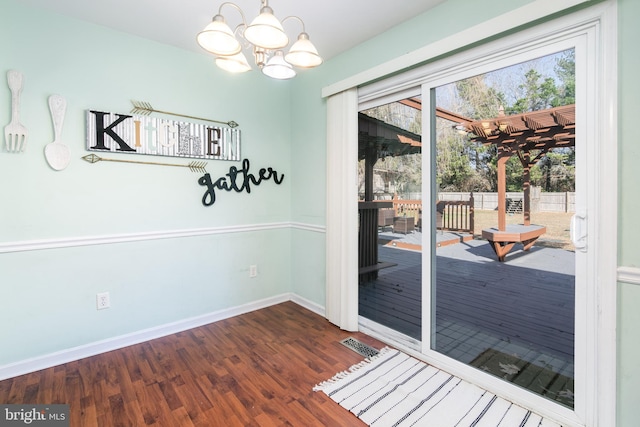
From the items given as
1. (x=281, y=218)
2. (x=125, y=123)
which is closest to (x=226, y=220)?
(x=281, y=218)

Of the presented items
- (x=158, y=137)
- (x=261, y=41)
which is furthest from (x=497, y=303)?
(x=158, y=137)

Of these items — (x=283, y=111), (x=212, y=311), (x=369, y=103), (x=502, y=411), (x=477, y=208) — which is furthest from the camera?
(x=283, y=111)

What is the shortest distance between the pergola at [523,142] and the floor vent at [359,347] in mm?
1163

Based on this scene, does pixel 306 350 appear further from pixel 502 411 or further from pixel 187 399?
pixel 502 411

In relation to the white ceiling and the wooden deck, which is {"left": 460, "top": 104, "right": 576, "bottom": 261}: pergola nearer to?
the wooden deck

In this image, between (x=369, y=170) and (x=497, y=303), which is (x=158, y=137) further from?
(x=497, y=303)

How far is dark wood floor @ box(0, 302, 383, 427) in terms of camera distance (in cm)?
171

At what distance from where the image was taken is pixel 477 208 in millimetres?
2049

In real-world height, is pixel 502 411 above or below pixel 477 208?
below

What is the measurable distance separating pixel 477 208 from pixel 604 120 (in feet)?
2.53

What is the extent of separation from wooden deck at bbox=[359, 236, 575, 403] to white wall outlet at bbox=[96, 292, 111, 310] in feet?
7.67

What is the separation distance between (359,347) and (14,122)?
2890mm

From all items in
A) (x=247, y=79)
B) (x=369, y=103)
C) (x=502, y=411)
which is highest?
(x=247, y=79)

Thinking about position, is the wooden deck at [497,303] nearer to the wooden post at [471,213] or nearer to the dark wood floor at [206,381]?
the wooden post at [471,213]
